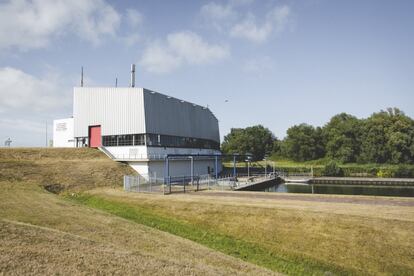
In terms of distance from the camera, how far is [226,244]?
16938 mm

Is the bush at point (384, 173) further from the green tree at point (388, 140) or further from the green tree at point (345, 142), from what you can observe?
the green tree at point (345, 142)

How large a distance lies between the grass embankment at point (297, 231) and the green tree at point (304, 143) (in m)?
75.2

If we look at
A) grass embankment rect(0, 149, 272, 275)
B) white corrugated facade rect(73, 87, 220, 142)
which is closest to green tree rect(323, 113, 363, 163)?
white corrugated facade rect(73, 87, 220, 142)

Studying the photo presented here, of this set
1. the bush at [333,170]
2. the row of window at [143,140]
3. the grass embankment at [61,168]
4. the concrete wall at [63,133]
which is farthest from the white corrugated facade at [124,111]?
the bush at [333,170]

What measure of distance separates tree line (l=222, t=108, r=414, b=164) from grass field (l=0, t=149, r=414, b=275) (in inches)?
2369

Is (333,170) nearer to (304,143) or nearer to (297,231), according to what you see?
(304,143)

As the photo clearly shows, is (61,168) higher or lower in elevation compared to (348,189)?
higher

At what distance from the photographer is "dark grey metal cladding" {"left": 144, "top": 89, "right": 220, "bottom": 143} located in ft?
151

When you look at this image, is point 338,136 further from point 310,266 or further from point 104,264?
point 104,264

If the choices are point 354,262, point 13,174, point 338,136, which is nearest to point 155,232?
point 354,262

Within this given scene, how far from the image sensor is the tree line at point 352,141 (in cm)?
7638

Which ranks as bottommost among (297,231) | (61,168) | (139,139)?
(297,231)

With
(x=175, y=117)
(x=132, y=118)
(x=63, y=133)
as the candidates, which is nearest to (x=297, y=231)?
(x=132, y=118)

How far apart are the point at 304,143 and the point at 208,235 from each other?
275 ft
